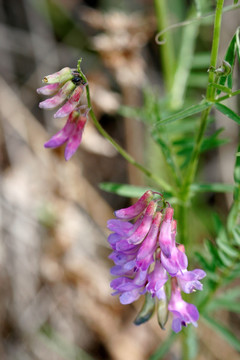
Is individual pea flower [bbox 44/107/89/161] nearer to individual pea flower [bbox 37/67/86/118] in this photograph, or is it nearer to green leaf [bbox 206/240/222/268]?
individual pea flower [bbox 37/67/86/118]

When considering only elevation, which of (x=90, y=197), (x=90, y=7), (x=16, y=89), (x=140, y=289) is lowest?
(x=140, y=289)

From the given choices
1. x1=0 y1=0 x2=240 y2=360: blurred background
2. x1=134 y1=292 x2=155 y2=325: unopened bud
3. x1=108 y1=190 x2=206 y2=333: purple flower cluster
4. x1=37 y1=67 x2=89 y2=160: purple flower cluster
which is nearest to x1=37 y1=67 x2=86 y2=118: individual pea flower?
x1=37 y1=67 x2=89 y2=160: purple flower cluster

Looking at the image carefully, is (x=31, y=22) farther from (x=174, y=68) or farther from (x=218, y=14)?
(x=218, y=14)

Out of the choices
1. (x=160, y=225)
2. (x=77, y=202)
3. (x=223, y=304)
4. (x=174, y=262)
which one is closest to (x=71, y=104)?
(x=160, y=225)

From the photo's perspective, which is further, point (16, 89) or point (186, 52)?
point (16, 89)

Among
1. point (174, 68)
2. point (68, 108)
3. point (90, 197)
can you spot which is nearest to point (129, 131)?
point (90, 197)

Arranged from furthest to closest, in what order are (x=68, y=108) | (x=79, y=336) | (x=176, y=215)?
1. (x=79, y=336)
2. (x=176, y=215)
3. (x=68, y=108)

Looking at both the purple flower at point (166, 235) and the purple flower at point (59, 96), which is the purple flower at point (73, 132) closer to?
the purple flower at point (59, 96)
